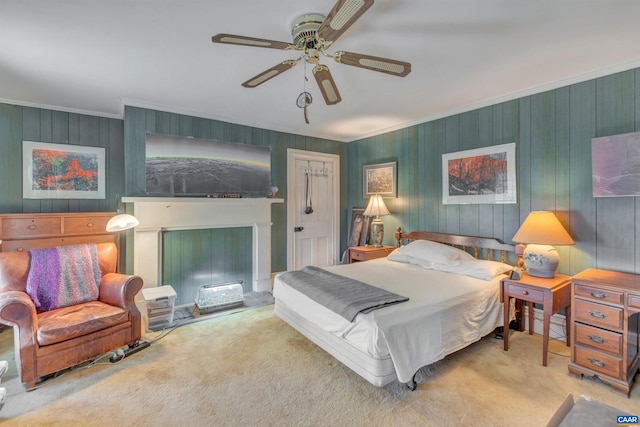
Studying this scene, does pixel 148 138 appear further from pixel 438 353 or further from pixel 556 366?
pixel 556 366

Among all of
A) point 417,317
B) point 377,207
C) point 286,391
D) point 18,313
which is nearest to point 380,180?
point 377,207

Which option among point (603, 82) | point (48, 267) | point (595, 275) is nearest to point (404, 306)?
point (595, 275)

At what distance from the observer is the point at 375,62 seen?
184cm

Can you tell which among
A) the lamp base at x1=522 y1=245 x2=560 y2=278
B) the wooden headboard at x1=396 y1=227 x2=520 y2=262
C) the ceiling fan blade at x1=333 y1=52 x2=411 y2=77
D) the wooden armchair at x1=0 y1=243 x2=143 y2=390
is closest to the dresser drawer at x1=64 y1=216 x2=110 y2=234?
the wooden armchair at x1=0 y1=243 x2=143 y2=390

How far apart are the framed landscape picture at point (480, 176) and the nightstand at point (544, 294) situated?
951mm

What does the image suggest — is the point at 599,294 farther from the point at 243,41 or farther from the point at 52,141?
the point at 52,141

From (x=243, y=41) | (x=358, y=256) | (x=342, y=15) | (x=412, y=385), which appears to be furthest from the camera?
(x=358, y=256)

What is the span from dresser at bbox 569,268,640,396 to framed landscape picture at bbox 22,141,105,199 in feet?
17.5

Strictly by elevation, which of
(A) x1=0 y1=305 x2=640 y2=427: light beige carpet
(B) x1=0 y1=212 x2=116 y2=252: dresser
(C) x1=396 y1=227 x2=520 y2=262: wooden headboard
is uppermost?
(B) x1=0 y1=212 x2=116 y2=252: dresser

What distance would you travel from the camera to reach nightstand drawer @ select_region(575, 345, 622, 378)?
6.86 ft

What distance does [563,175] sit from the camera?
9.39 ft

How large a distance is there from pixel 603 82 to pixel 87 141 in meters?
5.74

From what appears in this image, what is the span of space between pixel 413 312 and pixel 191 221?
113 inches

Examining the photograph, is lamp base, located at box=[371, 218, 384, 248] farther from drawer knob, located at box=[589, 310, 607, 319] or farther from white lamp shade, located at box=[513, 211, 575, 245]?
drawer knob, located at box=[589, 310, 607, 319]
